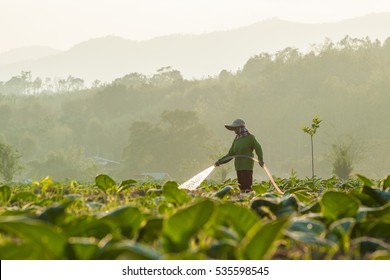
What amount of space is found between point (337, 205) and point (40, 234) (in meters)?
1.49

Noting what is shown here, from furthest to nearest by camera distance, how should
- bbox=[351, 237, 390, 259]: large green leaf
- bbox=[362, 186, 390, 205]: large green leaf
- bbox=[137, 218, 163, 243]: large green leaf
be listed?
bbox=[362, 186, 390, 205]: large green leaf → bbox=[137, 218, 163, 243]: large green leaf → bbox=[351, 237, 390, 259]: large green leaf

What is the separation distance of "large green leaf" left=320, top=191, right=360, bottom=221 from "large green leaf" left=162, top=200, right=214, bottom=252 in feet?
2.77

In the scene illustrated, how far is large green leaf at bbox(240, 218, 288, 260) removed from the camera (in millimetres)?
2219

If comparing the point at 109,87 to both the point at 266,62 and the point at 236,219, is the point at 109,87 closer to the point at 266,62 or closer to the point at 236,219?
the point at 266,62

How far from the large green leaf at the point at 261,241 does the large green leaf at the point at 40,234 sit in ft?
2.09

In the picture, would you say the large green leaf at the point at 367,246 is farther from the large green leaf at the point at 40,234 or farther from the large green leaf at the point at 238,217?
the large green leaf at the point at 40,234

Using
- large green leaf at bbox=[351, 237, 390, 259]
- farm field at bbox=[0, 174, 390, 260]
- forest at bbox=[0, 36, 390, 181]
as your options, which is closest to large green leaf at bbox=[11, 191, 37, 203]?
farm field at bbox=[0, 174, 390, 260]

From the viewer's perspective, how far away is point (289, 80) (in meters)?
149

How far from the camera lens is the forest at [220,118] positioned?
11012cm

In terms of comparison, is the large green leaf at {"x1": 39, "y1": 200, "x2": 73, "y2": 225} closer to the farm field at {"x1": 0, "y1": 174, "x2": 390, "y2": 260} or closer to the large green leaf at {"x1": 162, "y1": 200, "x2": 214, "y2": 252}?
the farm field at {"x1": 0, "y1": 174, "x2": 390, "y2": 260}

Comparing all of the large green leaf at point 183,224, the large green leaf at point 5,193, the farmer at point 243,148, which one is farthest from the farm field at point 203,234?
the farmer at point 243,148

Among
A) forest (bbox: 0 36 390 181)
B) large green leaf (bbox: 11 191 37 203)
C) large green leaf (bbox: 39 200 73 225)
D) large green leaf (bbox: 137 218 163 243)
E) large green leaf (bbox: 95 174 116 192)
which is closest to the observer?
large green leaf (bbox: 137 218 163 243)
